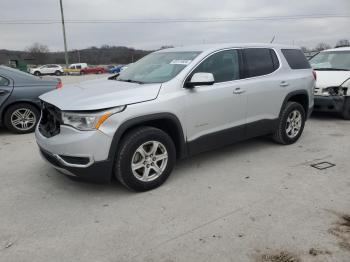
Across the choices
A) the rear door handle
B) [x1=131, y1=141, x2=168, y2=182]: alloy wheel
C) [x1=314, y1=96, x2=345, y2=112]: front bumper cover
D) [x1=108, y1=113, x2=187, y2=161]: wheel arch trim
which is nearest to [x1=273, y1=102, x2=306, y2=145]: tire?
the rear door handle

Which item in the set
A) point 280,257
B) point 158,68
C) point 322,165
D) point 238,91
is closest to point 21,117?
point 158,68

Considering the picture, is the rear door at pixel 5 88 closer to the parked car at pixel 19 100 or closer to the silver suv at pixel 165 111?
the parked car at pixel 19 100

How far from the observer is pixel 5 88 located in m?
6.34

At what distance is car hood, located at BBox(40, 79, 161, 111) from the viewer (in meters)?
3.36

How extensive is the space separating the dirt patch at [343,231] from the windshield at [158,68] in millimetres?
2376

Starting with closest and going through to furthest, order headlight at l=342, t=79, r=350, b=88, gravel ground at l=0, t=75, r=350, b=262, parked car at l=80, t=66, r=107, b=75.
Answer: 1. gravel ground at l=0, t=75, r=350, b=262
2. headlight at l=342, t=79, r=350, b=88
3. parked car at l=80, t=66, r=107, b=75

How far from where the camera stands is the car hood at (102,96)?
3.36 metres

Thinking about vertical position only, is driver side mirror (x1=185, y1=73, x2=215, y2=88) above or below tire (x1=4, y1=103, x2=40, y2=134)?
above

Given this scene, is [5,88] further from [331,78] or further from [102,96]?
[331,78]

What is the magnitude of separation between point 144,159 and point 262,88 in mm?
2171

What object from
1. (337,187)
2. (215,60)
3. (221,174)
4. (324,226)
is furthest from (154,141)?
(337,187)

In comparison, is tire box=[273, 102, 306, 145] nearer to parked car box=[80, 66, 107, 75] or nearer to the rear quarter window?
the rear quarter window

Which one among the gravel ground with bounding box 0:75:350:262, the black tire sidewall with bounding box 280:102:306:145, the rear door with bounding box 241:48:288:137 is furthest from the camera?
the black tire sidewall with bounding box 280:102:306:145

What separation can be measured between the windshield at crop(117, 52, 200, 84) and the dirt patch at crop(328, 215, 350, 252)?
2.38 m
